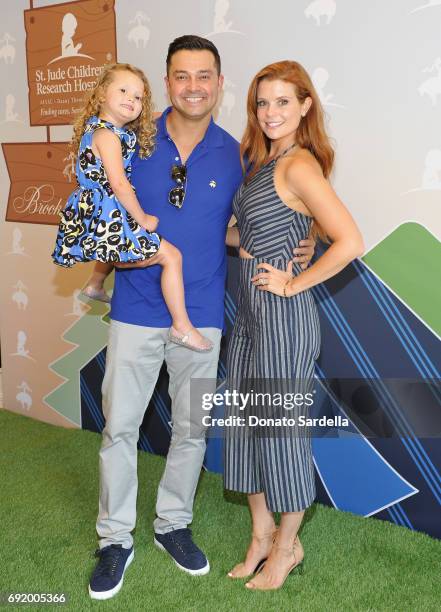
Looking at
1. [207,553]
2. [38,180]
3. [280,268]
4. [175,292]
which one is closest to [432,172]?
[280,268]

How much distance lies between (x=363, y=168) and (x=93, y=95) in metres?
1.01

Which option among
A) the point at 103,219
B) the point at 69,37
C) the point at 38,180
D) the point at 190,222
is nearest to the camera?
the point at 103,219

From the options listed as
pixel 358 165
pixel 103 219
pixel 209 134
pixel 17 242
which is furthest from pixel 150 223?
pixel 17 242

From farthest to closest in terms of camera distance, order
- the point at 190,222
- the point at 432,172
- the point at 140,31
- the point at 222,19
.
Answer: the point at 140,31 → the point at 222,19 → the point at 432,172 → the point at 190,222

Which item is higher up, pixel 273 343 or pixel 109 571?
pixel 273 343

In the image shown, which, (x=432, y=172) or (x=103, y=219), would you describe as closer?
(x=103, y=219)

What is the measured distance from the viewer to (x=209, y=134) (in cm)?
239

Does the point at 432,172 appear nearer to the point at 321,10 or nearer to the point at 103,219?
the point at 321,10

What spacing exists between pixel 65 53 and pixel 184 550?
2.31 metres

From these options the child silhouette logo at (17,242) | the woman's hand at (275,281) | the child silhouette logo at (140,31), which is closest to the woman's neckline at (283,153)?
the woman's hand at (275,281)

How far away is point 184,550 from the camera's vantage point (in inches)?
97.0

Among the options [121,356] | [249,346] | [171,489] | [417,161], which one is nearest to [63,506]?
[171,489]

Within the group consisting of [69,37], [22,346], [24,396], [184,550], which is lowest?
[24,396]

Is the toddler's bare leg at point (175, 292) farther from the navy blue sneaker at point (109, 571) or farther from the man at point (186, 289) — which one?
the navy blue sneaker at point (109, 571)
